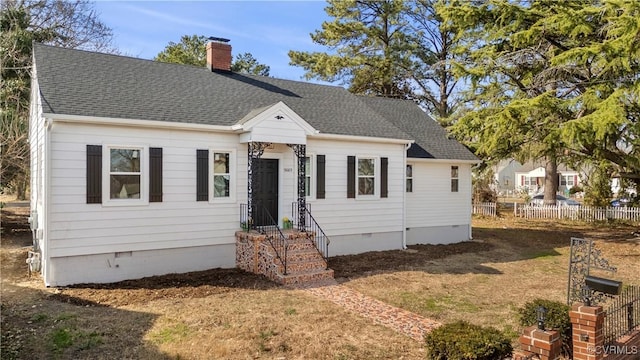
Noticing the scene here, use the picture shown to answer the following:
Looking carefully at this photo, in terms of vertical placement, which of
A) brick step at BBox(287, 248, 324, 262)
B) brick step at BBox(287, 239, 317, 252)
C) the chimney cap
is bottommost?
brick step at BBox(287, 248, 324, 262)

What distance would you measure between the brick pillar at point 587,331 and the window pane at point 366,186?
8.64m

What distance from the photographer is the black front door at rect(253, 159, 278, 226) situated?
11961 mm

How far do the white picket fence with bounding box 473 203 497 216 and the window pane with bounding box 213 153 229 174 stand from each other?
61.8 ft

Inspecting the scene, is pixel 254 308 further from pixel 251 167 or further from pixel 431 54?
pixel 431 54

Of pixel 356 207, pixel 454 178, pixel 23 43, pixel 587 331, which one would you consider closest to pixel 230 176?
pixel 356 207

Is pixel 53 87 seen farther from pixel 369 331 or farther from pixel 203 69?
pixel 369 331

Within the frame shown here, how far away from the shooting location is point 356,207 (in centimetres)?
1352

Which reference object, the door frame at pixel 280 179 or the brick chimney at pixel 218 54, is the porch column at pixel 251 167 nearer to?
the door frame at pixel 280 179

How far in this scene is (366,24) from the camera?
29.6 meters

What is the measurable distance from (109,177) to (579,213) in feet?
79.2

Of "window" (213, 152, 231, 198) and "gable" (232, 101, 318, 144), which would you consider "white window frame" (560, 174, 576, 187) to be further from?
"window" (213, 152, 231, 198)

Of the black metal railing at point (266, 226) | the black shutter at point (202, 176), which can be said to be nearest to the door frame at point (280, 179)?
the black metal railing at point (266, 226)

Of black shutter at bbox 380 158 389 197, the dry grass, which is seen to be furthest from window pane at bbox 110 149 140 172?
black shutter at bbox 380 158 389 197

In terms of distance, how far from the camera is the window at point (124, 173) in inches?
383
